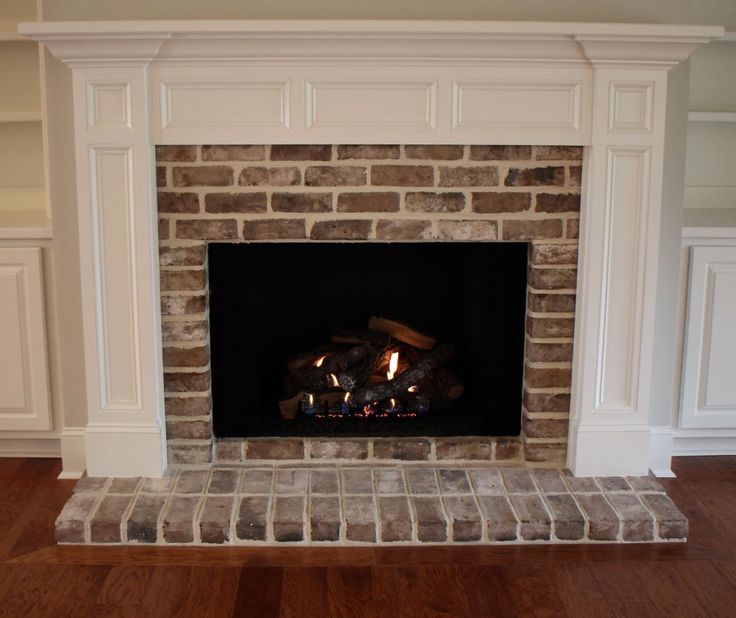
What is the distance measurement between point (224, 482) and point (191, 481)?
109 mm

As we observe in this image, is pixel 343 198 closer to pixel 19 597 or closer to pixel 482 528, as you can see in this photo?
pixel 482 528

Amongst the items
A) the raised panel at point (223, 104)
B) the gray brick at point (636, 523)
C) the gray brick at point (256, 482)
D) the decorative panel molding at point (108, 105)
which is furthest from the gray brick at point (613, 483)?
the decorative panel molding at point (108, 105)

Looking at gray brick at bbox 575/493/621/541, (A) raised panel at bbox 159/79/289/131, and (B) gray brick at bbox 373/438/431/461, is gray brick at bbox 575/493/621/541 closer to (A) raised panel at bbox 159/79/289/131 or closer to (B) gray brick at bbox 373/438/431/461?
(B) gray brick at bbox 373/438/431/461

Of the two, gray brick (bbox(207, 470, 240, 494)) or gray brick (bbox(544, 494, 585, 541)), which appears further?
gray brick (bbox(207, 470, 240, 494))

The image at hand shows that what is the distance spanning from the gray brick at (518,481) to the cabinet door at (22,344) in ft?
5.39

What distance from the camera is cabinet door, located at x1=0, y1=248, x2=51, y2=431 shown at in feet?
9.95

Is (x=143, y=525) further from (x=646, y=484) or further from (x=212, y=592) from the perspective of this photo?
(x=646, y=484)

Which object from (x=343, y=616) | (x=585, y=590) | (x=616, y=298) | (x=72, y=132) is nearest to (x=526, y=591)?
(x=585, y=590)

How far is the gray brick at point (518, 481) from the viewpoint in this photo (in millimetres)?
2857

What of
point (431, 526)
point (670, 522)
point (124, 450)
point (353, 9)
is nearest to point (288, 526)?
point (431, 526)

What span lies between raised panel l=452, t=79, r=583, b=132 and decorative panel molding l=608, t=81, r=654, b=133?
0.10 m

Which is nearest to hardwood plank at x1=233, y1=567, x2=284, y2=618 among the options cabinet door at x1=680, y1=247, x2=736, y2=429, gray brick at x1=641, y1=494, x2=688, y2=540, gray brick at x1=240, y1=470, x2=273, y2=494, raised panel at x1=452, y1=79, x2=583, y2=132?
gray brick at x1=240, y1=470, x2=273, y2=494

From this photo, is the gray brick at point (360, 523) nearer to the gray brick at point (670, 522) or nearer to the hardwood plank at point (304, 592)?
the hardwood plank at point (304, 592)

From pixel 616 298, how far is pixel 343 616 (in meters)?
1.33
